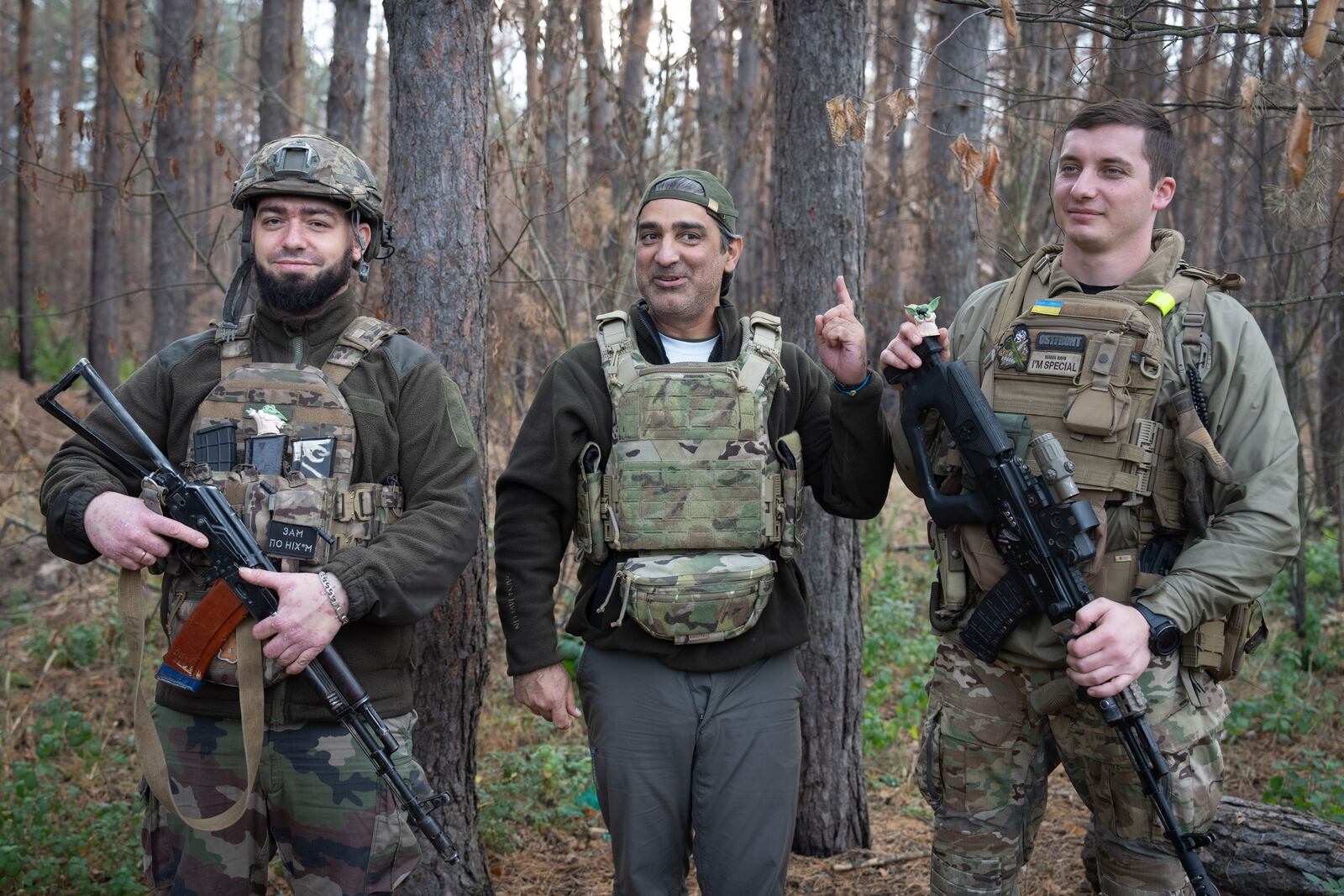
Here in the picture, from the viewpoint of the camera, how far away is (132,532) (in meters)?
2.75

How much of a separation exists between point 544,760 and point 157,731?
8.51 feet

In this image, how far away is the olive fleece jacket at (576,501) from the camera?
309 cm

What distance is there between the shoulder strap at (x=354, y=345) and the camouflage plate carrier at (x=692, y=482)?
Result: 642mm

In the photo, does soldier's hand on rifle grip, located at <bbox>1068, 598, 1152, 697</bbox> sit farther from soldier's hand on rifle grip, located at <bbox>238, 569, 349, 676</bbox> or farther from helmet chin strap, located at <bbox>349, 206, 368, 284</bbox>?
helmet chin strap, located at <bbox>349, 206, 368, 284</bbox>

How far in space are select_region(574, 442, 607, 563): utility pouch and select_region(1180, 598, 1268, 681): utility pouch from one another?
1.62 m

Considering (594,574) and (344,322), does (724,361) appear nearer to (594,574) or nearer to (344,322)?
(594,574)

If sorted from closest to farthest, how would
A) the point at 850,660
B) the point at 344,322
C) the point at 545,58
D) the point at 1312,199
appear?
the point at 344,322 < the point at 1312,199 < the point at 850,660 < the point at 545,58

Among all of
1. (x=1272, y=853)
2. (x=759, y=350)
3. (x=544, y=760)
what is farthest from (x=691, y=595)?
(x=544, y=760)

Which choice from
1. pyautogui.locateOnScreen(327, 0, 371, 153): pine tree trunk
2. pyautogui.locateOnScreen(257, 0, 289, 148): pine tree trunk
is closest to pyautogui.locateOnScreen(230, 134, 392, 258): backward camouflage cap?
pyautogui.locateOnScreen(327, 0, 371, 153): pine tree trunk

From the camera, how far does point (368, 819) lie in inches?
111

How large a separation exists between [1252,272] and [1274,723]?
345 centimetres

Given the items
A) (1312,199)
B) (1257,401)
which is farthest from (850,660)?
(1312,199)

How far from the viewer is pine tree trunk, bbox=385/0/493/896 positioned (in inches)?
147

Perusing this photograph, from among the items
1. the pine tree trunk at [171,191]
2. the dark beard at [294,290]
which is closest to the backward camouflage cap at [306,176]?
the dark beard at [294,290]
